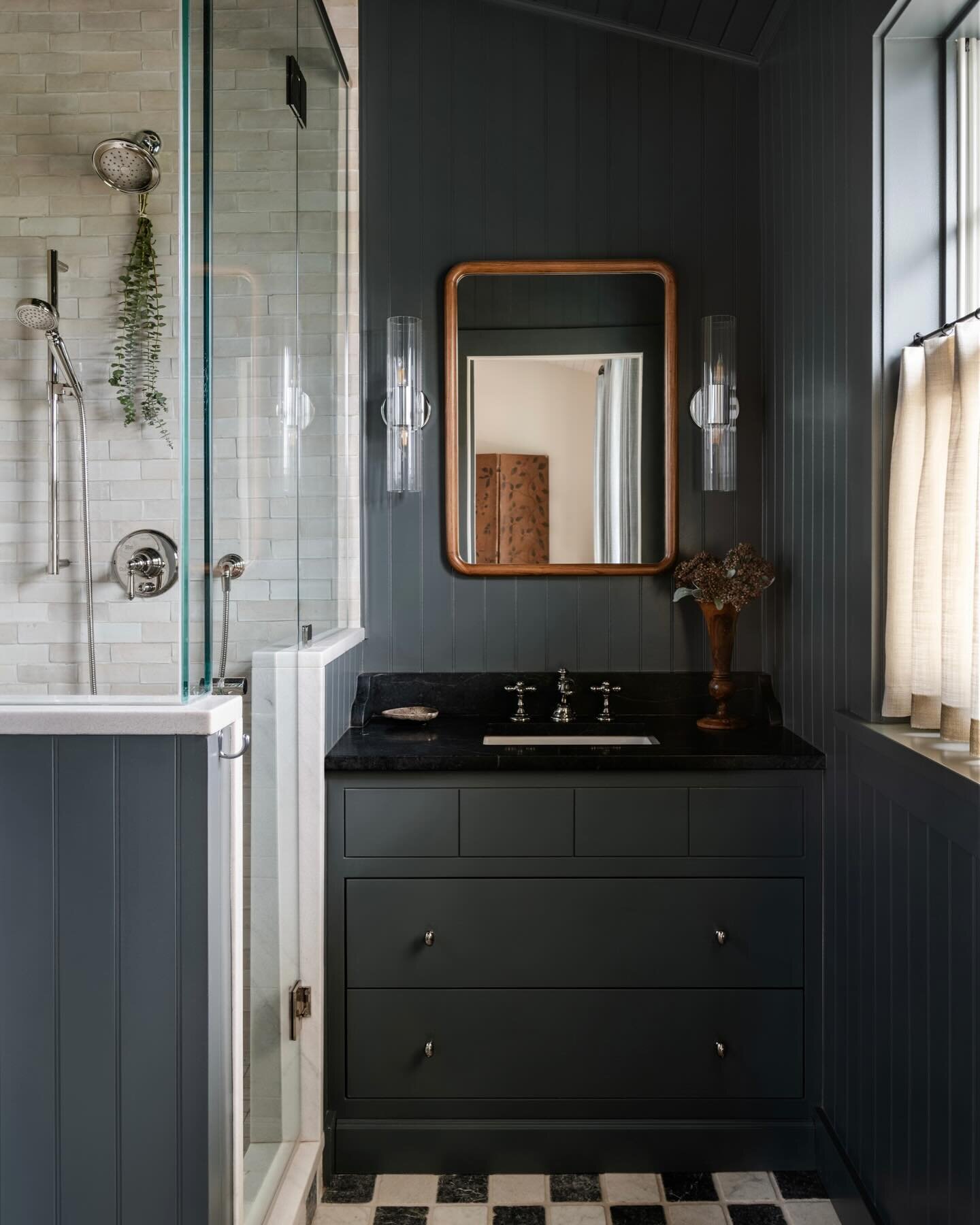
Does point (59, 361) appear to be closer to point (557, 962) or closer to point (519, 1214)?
point (557, 962)

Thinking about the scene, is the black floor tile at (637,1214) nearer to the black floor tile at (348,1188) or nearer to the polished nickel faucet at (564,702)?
the black floor tile at (348,1188)

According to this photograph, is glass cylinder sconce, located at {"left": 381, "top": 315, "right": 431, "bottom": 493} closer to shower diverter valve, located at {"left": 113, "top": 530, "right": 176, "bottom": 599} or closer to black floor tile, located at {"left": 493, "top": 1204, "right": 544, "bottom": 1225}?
shower diverter valve, located at {"left": 113, "top": 530, "right": 176, "bottom": 599}

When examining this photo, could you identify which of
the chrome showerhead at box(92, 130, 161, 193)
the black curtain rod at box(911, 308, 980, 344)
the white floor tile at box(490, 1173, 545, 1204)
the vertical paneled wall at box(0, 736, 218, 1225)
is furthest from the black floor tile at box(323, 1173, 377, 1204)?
the black curtain rod at box(911, 308, 980, 344)

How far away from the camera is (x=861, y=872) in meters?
1.89

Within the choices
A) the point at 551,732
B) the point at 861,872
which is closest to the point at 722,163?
the point at 551,732

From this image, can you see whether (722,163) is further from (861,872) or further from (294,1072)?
(294,1072)

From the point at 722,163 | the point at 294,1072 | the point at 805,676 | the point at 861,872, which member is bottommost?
the point at 294,1072

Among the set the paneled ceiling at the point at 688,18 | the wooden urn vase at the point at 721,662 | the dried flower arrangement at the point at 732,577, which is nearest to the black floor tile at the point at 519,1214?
the wooden urn vase at the point at 721,662

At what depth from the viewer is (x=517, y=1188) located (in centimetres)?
206

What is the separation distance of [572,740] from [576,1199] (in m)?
1.01

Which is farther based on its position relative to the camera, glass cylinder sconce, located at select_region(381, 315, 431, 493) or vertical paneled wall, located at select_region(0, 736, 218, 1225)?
glass cylinder sconce, located at select_region(381, 315, 431, 493)

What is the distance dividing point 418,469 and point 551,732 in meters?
0.80

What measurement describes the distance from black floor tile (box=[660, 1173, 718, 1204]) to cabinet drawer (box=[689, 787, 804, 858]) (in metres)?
0.72

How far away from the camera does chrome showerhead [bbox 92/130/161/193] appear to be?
1243 millimetres
